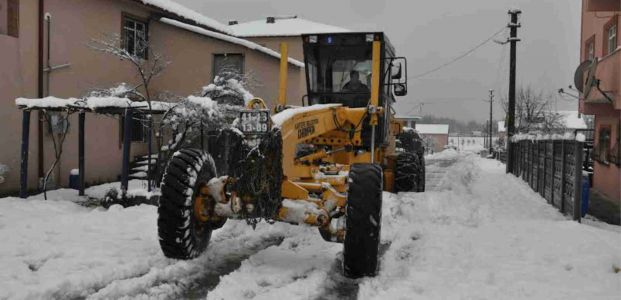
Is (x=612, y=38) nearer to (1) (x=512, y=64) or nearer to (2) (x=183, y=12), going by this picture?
(1) (x=512, y=64)

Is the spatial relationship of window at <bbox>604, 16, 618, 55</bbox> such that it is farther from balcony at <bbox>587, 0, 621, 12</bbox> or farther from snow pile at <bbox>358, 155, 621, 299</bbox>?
snow pile at <bbox>358, 155, 621, 299</bbox>

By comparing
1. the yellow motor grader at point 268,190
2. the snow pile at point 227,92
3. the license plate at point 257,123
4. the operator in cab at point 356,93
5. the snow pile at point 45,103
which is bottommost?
the yellow motor grader at point 268,190

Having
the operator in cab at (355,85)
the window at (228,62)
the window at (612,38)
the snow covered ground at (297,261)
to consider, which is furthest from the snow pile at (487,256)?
the window at (228,62)

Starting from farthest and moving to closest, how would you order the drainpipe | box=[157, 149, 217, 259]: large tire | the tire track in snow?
1. the drainpipe
2. box=[157, 149, 217, 259]: large tire
3. the tire track in snow

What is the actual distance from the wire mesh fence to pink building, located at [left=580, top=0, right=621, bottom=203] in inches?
77.1

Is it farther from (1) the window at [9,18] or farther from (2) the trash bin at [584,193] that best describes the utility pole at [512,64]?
(1) the window at [9,18]

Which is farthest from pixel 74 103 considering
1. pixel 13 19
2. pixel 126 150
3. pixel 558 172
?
pixel 558 172

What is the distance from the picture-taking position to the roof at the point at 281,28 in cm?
3666

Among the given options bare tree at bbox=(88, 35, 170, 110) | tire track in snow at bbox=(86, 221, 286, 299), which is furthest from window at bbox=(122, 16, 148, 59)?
tire track in snow at bbox=(86, 221, 286, 299)

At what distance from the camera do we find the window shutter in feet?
40.6

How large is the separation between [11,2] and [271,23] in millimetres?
28459

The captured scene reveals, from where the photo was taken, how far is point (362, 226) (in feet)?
18.4

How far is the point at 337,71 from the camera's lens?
10008mm

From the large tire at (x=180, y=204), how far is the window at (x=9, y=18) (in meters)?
8.44
